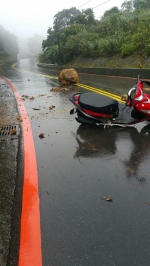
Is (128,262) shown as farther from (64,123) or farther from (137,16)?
(137,16)

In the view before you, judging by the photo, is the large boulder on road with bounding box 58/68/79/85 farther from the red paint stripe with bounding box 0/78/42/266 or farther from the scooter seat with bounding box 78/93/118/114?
the red paint stripe with bounding box 0/78/42/266

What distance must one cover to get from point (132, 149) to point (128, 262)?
106 inches

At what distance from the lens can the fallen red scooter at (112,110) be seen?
5426 millimetres

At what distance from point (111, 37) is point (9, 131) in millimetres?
26175

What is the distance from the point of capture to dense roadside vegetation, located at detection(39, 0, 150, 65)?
2342 cm

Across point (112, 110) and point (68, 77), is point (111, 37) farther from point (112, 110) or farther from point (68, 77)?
point (112, 110)

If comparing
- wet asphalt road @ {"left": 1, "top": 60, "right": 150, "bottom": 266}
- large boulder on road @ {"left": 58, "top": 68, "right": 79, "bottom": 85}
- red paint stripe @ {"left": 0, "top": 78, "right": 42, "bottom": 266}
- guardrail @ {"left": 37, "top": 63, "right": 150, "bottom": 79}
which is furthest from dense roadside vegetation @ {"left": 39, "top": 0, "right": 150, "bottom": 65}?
red paint stripe @ {"left": 0, "top": 78, "right": 42, "bottom": 266}

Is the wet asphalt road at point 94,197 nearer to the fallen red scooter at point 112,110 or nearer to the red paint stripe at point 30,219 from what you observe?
the red paint stripe at point 30,219

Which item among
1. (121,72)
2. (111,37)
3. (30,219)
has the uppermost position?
(111,37)

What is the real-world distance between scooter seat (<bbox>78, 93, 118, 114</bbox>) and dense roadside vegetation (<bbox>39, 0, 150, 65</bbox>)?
16508 millimetres

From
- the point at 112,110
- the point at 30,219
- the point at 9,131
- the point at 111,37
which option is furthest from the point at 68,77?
the point at 111,37

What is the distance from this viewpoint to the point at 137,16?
2838 cm

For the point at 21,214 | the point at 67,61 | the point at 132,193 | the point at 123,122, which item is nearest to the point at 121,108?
the point at 123,122

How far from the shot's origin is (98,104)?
5.70 m
